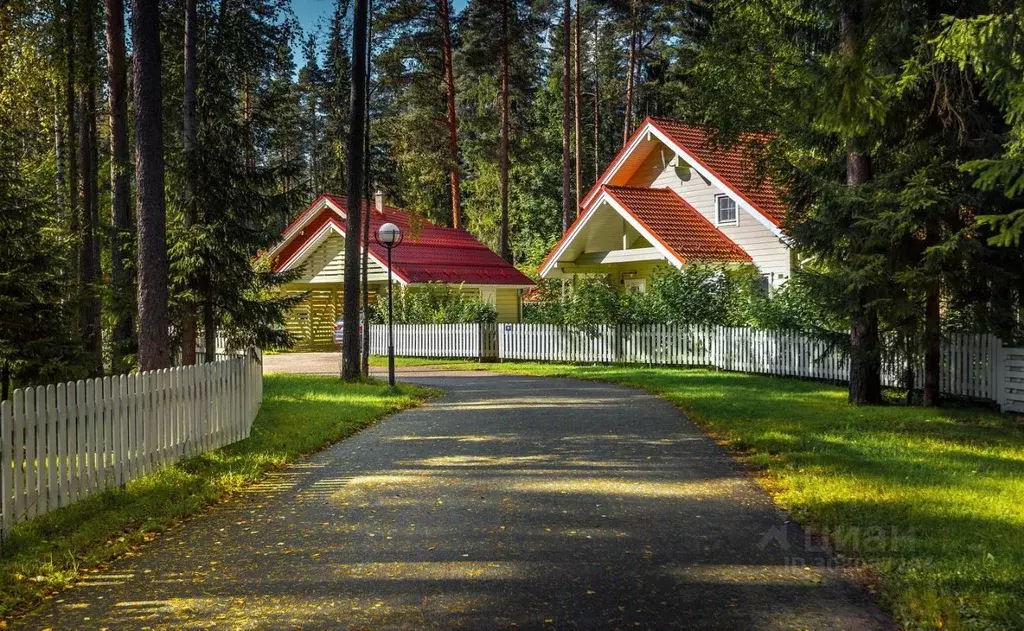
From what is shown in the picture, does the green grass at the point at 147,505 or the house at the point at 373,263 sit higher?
the house at the point at 373,263

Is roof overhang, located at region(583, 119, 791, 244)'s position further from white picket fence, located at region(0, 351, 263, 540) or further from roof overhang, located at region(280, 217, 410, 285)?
white picket fence, located at region(0, 351, 263, 540)

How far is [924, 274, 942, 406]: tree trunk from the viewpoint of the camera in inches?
565

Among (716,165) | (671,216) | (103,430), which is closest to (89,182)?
(103,430)

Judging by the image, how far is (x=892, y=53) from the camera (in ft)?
44.4

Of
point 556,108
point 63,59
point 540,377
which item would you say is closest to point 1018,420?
point 540,377

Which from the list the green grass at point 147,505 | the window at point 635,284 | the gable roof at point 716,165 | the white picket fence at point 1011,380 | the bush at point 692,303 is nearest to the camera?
the green grass at point 147,505

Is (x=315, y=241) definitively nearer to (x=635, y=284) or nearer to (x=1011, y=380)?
(x=635, y=284)

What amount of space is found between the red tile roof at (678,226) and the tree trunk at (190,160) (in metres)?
17.1

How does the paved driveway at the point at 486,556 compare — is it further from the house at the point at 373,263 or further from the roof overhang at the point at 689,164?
the house at the point at 373,263

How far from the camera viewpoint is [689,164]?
3166cm

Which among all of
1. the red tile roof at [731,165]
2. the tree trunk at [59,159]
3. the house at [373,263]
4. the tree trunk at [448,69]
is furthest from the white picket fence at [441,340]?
the tree trunk at [59,159]

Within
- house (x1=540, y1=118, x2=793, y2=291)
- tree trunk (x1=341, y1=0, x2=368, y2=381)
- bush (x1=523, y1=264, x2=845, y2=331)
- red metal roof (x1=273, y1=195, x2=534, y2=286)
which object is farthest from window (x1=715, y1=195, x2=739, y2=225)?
tree trunk (x1=341, y1=0, x2=368, y2=381)

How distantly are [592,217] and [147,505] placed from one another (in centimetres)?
2453

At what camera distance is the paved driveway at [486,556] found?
4.93 meters
